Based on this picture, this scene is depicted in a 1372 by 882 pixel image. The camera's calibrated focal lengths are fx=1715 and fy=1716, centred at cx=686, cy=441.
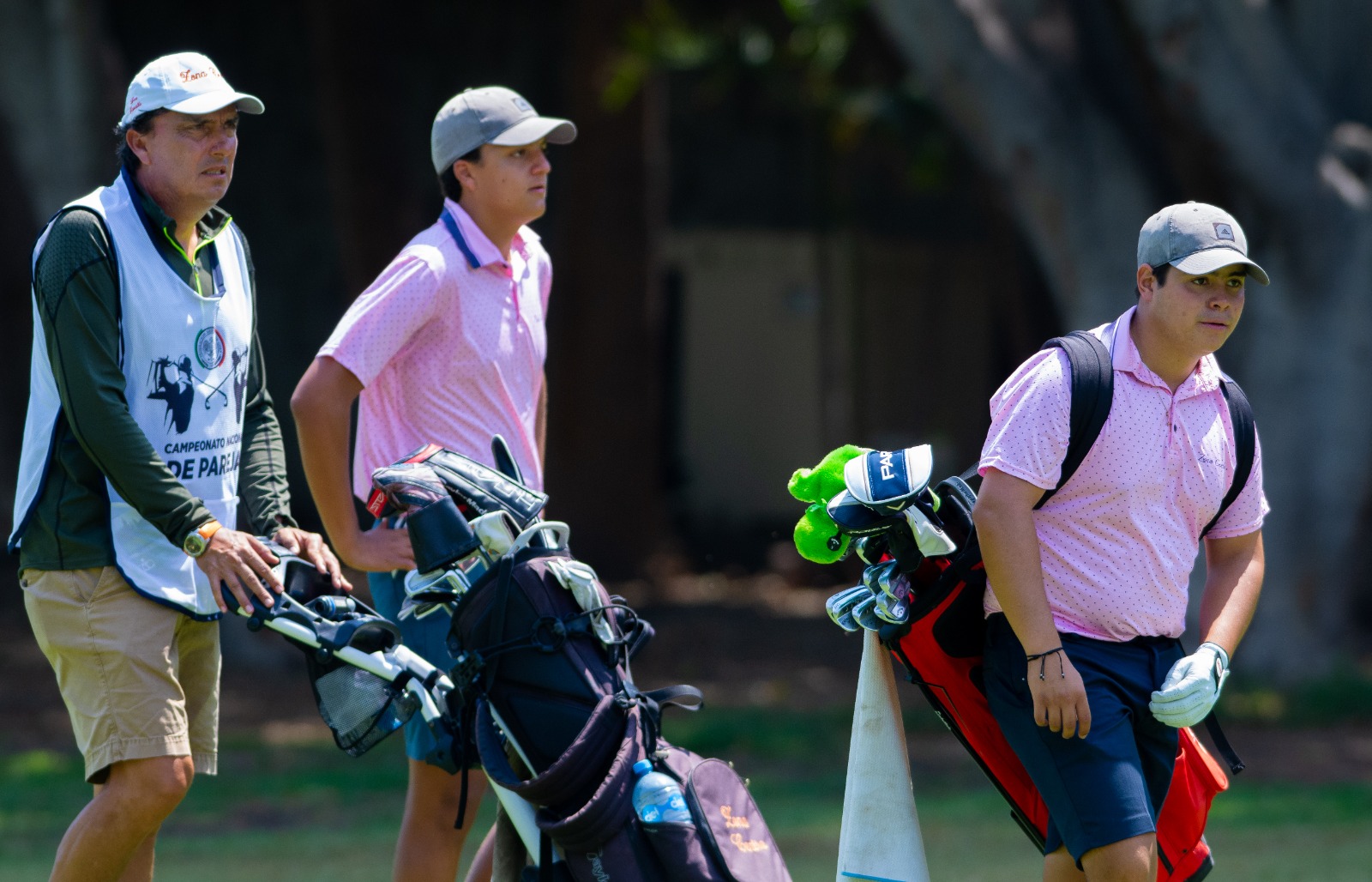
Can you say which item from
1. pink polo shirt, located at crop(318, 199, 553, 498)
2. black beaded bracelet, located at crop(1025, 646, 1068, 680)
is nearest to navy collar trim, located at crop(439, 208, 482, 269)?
pink polo shirt, located at crop(318, 199, 553, 498)

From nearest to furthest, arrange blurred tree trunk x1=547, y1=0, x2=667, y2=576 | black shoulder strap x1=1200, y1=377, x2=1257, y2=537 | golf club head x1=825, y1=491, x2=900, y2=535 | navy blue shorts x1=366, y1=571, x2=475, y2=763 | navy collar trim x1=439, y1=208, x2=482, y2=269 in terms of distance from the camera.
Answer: golf club head x1=825, y1=491, x2=900, y2=535 < black shoulder strap x1=1200, y1=377, x2=1257, y2=537 < navy blue shorts x1=366, y1=571, x2=475, y2=763 < navy collar trim x1=439, y1=208, x2=482, y2=269 < blurred tree trunk x1=547, y1=0, x2=667, y2=576

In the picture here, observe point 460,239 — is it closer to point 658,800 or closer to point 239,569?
point 239,569

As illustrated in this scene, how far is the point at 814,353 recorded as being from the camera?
1856cm

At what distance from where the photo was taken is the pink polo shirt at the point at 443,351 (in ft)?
15.2

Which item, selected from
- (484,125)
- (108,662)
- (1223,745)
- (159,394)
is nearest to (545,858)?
(108,662)

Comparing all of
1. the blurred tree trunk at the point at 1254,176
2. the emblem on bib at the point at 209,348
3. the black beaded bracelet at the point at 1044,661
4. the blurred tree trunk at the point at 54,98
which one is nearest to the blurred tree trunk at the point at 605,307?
the blurred tree trunk at the point at 54,98

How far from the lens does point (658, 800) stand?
→ 12.3 ft

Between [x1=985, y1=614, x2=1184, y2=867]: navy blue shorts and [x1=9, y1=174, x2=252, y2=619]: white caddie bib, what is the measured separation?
6.47ft

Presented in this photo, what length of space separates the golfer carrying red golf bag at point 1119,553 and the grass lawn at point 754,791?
320cm

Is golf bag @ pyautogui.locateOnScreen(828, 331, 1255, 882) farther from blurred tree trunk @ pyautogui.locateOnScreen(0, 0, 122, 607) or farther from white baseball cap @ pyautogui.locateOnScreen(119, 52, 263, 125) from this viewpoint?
blurred tree trunk @ pyautogui.locateOnScreen(0, 0, 122, 607)

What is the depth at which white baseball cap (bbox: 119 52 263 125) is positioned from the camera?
4180mm

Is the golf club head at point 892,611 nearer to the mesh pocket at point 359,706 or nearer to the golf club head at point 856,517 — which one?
the golf club head at point 856,517

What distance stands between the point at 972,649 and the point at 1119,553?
0.45m

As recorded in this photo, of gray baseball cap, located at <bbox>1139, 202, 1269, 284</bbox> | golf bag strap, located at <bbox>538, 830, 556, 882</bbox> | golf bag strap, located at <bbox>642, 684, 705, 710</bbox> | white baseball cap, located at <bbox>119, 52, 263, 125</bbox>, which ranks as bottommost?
golf bag strap, located at <bbox>538, 830, 556, 882</bbox>
